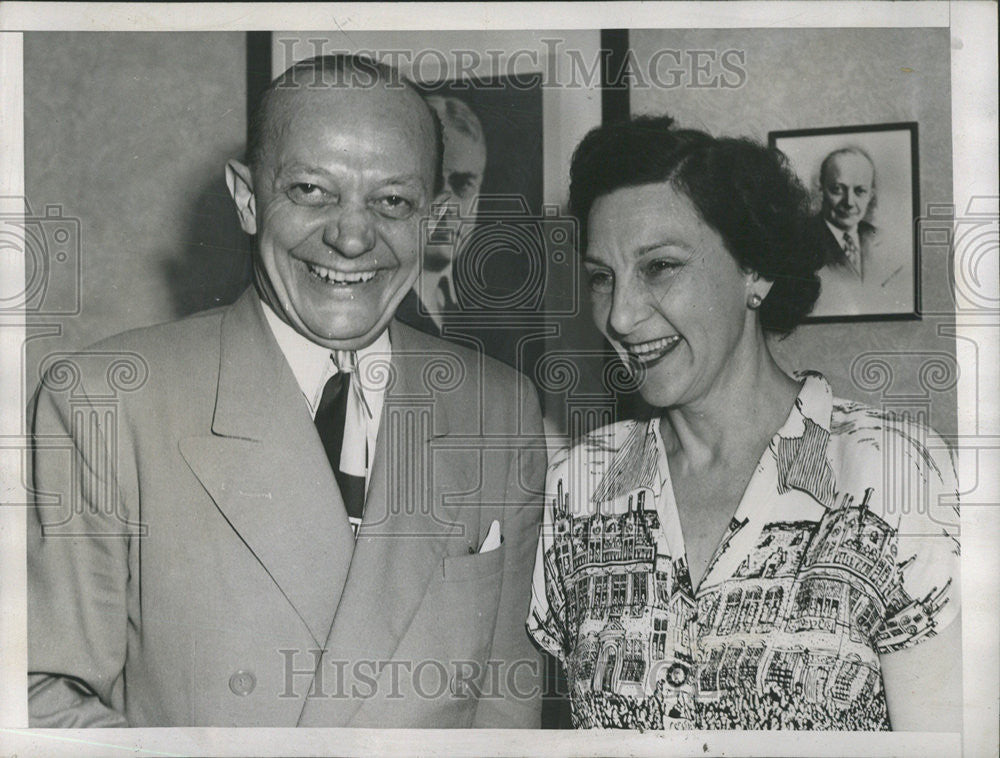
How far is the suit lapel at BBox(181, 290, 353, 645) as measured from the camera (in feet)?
3.76

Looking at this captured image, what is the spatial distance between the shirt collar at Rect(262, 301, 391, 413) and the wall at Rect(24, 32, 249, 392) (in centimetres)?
7

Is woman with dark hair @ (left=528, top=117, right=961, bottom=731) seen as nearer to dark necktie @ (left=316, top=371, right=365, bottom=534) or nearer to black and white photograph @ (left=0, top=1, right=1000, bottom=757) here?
black and white photograph @ (left=0, top=1, right=1000, bottom=757)

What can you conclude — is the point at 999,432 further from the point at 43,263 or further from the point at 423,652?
the point at 43,263

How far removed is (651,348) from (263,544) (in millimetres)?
497

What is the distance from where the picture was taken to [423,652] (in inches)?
45.8

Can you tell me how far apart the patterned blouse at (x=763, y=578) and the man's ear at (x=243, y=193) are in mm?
453

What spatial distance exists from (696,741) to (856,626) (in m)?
0.22

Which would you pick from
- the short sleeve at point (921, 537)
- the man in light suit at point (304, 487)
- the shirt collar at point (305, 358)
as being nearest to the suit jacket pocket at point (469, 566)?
the man in light suit at point (304, 487)

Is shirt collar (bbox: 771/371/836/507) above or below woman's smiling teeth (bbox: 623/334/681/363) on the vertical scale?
below

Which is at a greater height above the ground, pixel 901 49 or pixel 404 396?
pixel 901 49

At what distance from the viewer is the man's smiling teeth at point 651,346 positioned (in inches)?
45.6

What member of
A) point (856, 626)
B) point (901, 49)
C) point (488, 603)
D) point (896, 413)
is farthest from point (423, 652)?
point (901, 49)

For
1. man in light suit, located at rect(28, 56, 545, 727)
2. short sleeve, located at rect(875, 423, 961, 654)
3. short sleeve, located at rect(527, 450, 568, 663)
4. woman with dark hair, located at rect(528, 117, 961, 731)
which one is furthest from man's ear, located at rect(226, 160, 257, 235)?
short sleeve, located at rect(875, 423, 961, 654)

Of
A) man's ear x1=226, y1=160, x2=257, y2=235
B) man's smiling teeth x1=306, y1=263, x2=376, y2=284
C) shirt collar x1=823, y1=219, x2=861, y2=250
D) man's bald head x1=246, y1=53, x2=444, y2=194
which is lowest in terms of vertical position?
man's smiling teeth x1=306, y1=263, x2=376, y2=284
